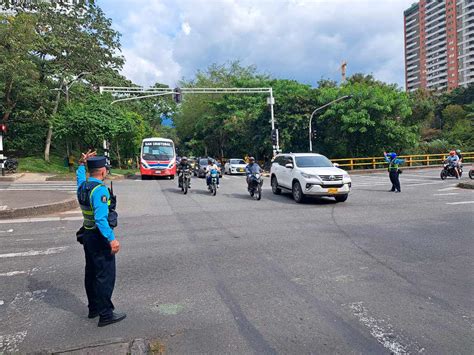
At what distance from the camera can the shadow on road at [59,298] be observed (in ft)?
14.2

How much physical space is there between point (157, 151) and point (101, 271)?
72.0 ft

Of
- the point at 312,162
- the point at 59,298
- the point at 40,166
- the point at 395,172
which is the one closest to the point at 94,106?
the point at 40,166

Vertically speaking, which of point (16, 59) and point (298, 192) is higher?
point (16, 59)

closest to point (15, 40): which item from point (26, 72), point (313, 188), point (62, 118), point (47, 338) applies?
point (26, 72)

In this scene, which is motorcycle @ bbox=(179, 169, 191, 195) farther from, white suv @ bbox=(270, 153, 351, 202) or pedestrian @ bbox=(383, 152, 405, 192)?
pedestrian @ bbox=(383, 152, 405, 192)

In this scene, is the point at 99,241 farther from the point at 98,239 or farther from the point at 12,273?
the point at 12,273

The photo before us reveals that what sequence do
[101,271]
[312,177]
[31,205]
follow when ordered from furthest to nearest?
[312,177] → [31,205] → [101,271]

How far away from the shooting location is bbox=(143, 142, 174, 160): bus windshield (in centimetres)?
2507

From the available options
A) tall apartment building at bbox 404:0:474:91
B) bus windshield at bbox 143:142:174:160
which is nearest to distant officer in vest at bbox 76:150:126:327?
bus windshield at bbox 143:142:174:160

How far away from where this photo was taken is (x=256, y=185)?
14156mm

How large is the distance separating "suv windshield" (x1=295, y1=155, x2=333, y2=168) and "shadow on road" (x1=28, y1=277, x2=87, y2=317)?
9.86 metres

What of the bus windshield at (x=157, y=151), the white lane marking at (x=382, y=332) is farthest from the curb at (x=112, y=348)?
the bus windshield at (x=157, y=151)

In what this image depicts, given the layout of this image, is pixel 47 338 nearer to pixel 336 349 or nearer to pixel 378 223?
pixel 336 349

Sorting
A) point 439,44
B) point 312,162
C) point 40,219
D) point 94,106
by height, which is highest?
point 439,44
